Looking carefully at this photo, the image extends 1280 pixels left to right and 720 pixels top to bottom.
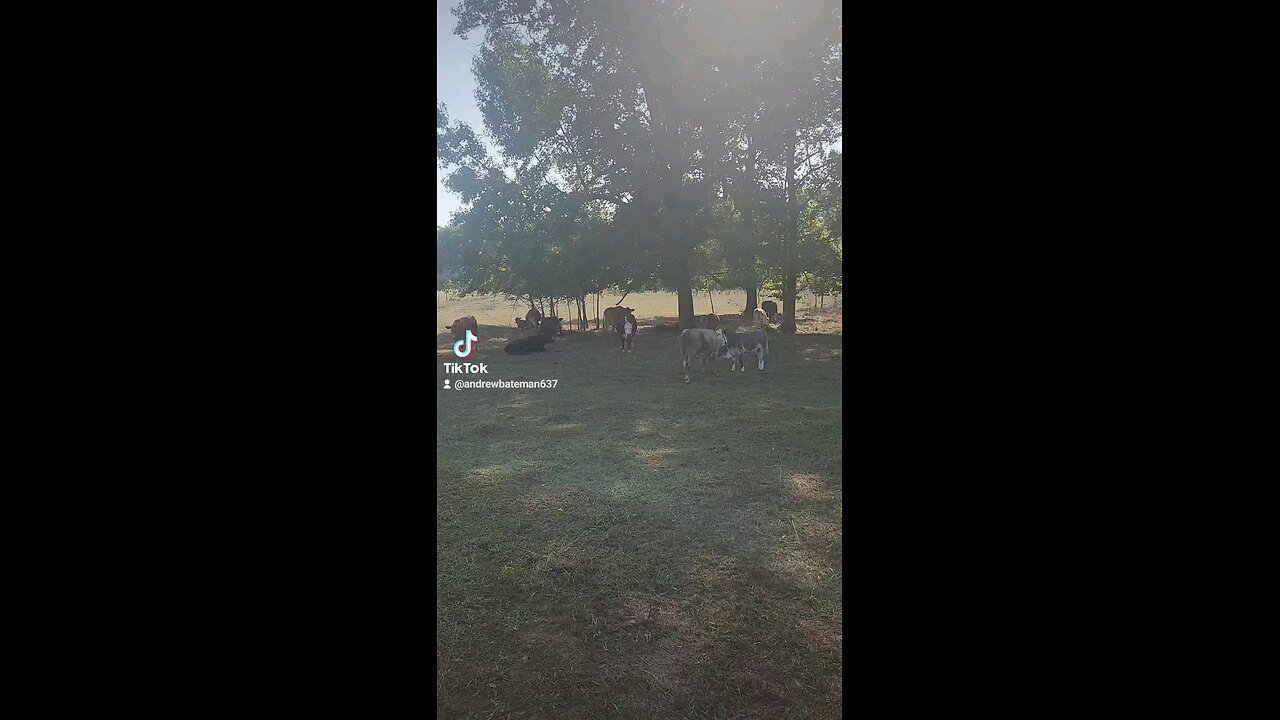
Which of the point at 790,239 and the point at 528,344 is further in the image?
the point at 790,239

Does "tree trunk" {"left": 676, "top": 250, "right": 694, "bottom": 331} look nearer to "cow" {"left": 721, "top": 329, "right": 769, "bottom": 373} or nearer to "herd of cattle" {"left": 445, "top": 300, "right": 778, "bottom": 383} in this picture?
"herd of cattle" {"left": 445, "top": 300, "right": 778, "bottom": 383}

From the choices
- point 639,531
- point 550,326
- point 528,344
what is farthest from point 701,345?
point 639,531

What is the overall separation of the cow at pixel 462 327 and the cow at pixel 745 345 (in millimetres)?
1452

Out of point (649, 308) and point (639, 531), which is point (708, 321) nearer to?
point (649, 308)

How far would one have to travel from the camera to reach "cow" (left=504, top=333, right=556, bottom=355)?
2221mm

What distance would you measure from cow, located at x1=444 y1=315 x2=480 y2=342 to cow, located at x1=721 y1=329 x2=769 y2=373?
1.45 m

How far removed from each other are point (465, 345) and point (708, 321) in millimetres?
1391

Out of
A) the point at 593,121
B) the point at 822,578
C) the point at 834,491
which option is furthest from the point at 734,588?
the point at 593,121

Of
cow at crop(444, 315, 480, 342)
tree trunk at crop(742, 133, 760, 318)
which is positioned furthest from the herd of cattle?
cow at crop(444, 315, 480, 342)

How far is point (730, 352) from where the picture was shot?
311 cm

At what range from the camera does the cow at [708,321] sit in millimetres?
2809

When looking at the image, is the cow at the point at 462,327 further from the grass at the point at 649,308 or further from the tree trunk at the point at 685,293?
the tree trunk at the point at 685,293

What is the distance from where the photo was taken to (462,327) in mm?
1914
